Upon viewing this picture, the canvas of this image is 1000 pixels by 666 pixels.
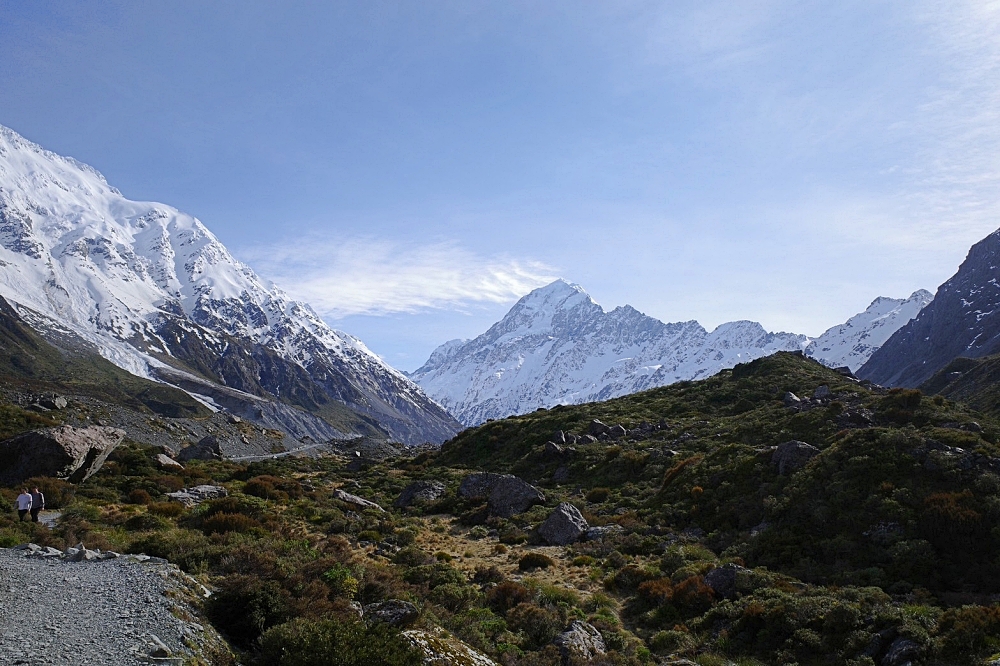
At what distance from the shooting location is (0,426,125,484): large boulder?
89.2 feet

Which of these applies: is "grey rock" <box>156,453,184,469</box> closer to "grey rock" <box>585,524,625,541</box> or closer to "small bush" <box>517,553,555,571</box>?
"small bush" <box>517,553,555,571</box>

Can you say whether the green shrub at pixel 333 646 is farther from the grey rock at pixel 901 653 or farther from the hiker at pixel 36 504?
the hiker at pixel 36 504

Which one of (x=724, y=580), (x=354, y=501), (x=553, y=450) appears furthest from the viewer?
(x=553, y=450)

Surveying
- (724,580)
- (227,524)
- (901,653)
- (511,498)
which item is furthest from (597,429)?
(901,653)

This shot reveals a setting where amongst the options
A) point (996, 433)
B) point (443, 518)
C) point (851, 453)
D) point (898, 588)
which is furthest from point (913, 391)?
point (443, 518)

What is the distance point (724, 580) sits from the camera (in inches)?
701

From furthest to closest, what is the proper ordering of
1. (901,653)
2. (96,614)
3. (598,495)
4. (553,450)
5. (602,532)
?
(553,450), (598,495), (602,532), (901,653), (96,614)

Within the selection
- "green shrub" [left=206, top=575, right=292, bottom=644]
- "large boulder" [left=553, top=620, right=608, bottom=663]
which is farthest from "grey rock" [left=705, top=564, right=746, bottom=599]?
"green shrub" [left=206, top=575, right=292, bottom=644]

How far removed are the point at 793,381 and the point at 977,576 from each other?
39.6 m

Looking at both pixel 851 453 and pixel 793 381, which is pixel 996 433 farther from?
pixel 793 381

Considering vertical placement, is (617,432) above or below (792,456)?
above

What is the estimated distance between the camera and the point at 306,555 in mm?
16531

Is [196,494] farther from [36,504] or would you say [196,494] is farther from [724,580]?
[724,580]

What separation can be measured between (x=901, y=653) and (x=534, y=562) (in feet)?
39.3
